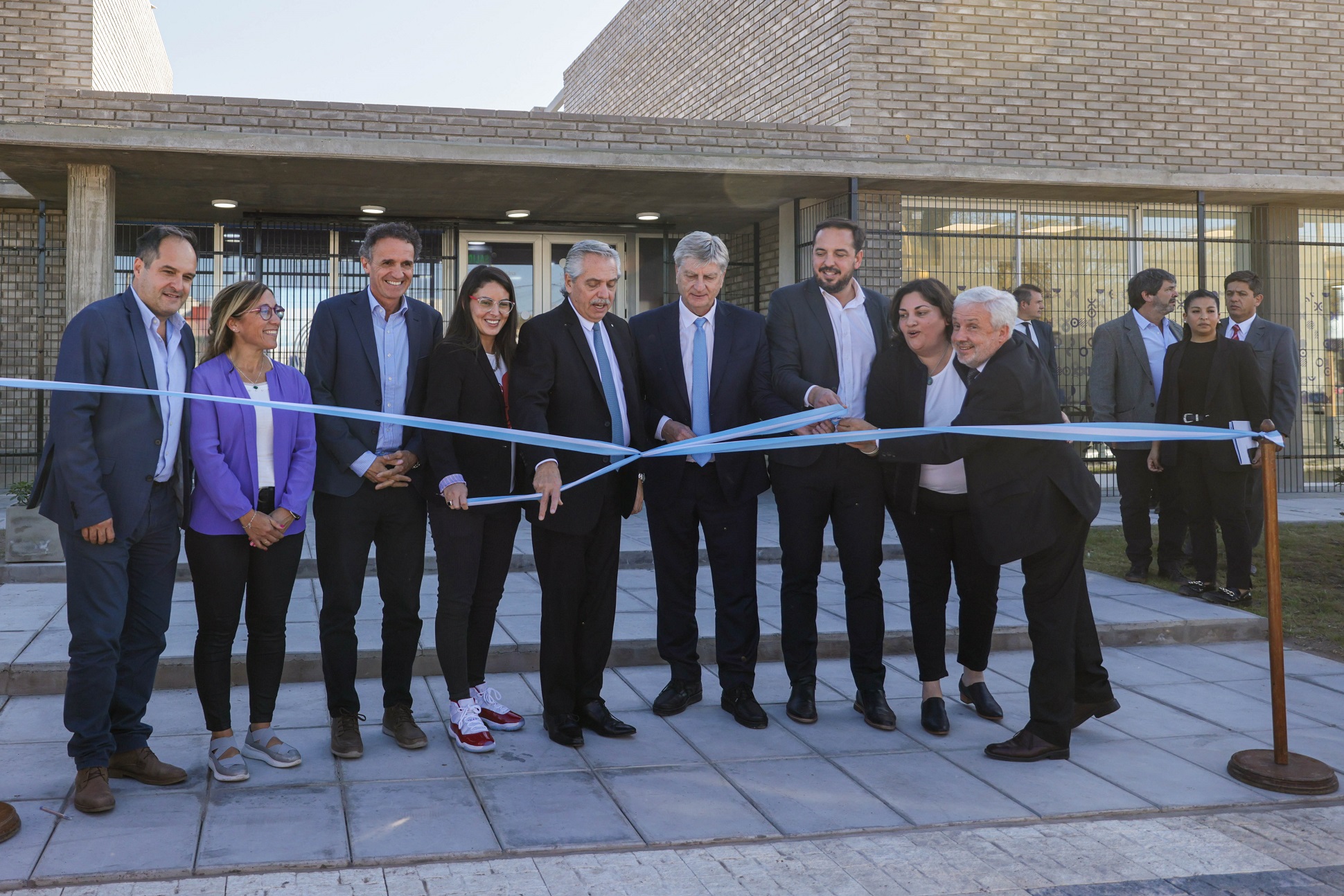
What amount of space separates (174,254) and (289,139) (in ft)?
18.5

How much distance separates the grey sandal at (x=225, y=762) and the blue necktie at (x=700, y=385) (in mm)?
2190

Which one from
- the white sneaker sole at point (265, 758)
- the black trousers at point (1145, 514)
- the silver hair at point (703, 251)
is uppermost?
the silver hair at point (703, 251)

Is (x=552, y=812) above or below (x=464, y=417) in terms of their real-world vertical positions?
below

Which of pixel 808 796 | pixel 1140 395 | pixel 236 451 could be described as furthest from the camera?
pixel 1140 395

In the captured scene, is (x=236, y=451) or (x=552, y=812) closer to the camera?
(x=552, y=812)

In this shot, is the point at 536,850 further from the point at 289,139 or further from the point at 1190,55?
the point at 1190,55

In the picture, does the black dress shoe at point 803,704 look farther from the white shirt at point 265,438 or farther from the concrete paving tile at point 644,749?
the white shirt at point 265,438

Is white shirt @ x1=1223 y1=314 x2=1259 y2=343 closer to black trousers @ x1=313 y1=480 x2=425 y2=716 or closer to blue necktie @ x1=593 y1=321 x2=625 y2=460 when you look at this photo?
blue necktie @ x1=593 y1=321 x2=625 y2=460

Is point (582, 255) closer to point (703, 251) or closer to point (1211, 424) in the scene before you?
point (703, 251)

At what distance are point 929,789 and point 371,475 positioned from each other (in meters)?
2.35

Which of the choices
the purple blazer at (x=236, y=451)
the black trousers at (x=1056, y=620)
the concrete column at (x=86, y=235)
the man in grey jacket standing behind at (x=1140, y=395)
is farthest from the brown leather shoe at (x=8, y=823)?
the concrete column at (x=86, y=235)

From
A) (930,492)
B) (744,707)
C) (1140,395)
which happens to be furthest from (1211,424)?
(744,707)

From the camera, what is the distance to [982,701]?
4.80m

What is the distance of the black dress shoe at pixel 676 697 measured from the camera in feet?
15.7
